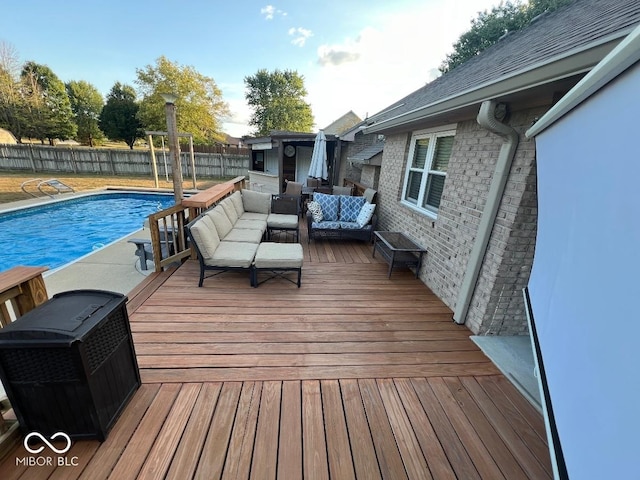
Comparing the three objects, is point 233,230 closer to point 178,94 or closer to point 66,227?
point 66,227

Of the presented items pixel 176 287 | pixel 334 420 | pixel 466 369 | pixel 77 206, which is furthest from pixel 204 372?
pixel 77 206

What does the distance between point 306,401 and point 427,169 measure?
388cm

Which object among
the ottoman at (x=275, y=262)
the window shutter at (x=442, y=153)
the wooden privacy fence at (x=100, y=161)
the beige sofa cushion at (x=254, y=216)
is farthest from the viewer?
the wooden privacy fence at (x=100, y=161)

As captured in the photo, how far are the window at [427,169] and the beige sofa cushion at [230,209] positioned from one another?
11.1 feet

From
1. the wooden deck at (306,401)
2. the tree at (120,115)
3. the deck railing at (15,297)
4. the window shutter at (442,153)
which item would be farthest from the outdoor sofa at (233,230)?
the tree at (120,115)

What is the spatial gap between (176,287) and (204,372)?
1.69 metres

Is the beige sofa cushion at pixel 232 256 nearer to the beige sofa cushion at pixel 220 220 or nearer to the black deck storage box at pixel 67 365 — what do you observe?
the beige sofa cushion at pixel 220 220

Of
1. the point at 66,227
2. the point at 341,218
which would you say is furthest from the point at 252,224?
the point at 66,227

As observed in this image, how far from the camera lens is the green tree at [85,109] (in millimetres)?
25281

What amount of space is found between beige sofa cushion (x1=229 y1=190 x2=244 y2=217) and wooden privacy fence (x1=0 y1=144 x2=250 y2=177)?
1166cm

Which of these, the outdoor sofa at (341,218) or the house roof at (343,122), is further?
the house roof at (343,122)

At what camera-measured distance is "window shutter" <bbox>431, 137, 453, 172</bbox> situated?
153 inches

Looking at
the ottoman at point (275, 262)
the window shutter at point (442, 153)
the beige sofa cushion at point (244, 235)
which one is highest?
the window shutter at point (442, 153)

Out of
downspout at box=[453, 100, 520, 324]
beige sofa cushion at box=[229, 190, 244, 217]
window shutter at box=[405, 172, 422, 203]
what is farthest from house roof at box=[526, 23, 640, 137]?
beige sofa cushion at box=[229, 190, 244, 217]
